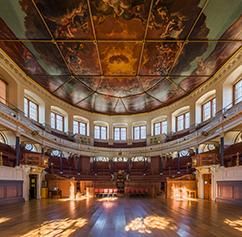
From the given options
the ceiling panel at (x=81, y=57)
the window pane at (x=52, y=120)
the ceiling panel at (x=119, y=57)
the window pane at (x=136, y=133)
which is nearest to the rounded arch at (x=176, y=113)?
the window pane at (x=136, y=133)

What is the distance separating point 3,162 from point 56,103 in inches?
384

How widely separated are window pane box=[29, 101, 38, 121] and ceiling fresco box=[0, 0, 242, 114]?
1.75 metres

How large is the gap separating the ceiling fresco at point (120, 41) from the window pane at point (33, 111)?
1.75 meters

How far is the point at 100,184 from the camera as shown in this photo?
75.6 feet

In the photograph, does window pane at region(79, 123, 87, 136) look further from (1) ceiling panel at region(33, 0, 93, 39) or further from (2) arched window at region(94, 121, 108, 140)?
(1) ceiling panel at region(33, 0, 93, 39)

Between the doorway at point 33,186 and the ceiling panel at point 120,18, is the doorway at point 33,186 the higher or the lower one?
the lower one

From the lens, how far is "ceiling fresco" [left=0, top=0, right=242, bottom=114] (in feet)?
41.8

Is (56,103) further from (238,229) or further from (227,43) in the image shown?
(238,229)

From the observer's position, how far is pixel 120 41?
1567cm

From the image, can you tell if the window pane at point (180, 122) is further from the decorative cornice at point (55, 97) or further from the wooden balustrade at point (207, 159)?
the wooden balustrade at point (207, 159)

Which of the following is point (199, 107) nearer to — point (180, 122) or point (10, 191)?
point (180, 122)

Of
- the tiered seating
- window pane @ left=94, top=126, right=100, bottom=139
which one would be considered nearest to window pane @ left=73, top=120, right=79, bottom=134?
window pane @ left=94, top=126, right=100, bottom=139

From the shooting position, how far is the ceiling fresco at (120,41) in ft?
41.8

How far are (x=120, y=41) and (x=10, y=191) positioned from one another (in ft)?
33.5
